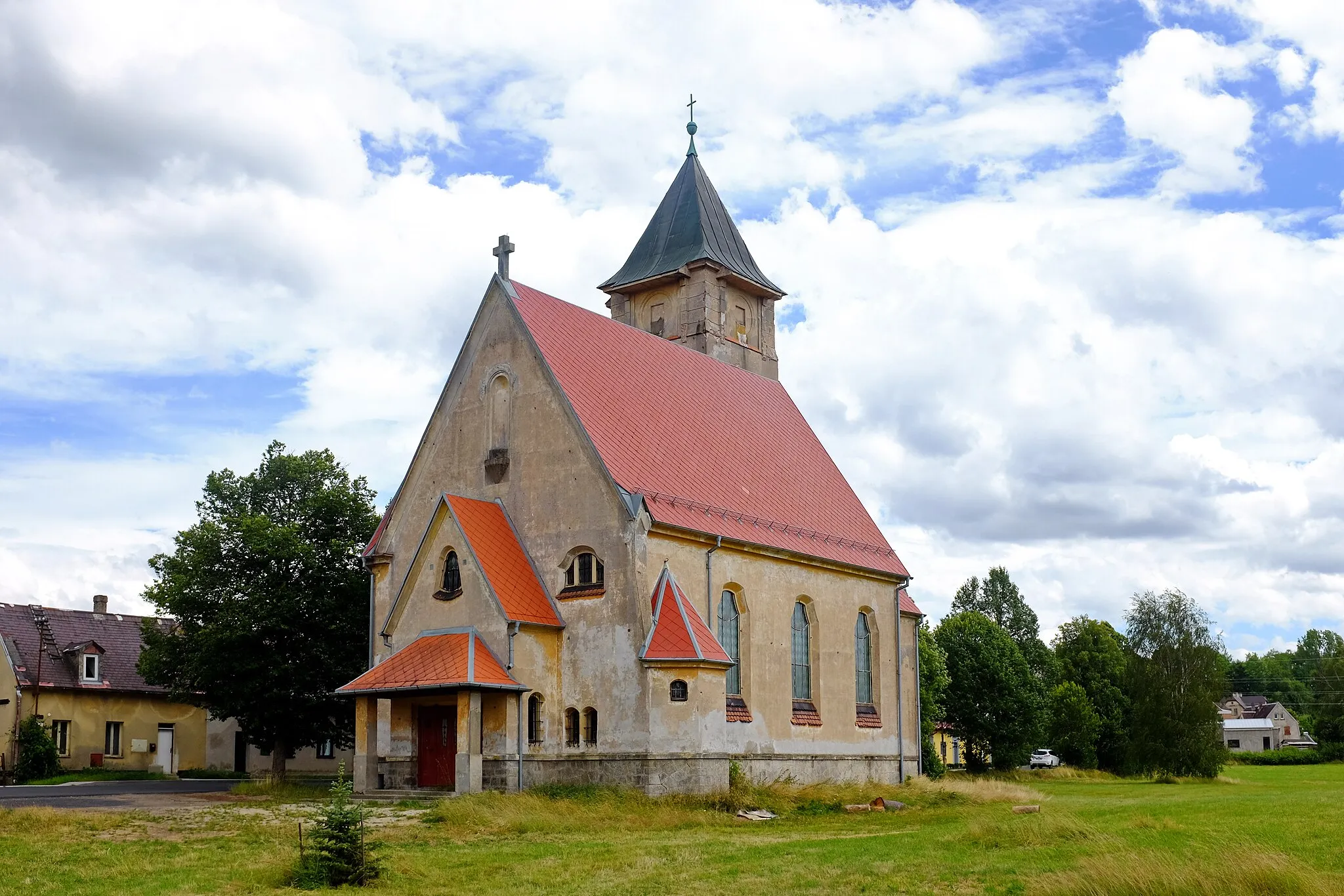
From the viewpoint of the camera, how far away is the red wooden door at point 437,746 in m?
32.1

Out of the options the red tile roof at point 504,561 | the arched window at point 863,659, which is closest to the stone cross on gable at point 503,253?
the red tile roof at point 504,561

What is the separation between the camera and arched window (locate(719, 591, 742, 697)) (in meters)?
34.5

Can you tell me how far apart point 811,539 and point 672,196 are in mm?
19921

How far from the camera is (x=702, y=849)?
→ 817 inches

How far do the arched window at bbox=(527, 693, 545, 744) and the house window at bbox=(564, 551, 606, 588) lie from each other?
2.91 m

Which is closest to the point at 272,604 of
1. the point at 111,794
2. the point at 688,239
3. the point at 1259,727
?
the point at 111,794

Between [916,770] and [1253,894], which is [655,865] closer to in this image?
[1253,894]

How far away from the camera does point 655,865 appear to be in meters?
18.4

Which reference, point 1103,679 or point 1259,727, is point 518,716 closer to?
point 1103,679

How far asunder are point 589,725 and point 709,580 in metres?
4.93

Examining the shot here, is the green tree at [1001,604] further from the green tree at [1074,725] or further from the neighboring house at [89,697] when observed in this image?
the neighboring house at [89,697]

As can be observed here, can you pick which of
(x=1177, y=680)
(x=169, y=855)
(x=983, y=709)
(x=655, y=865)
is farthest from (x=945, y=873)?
(x=983, y=709)

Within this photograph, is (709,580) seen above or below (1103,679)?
above

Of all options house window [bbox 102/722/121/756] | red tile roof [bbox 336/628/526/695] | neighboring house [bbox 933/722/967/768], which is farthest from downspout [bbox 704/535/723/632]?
neighboring house [bbox 933/722/967/768]
